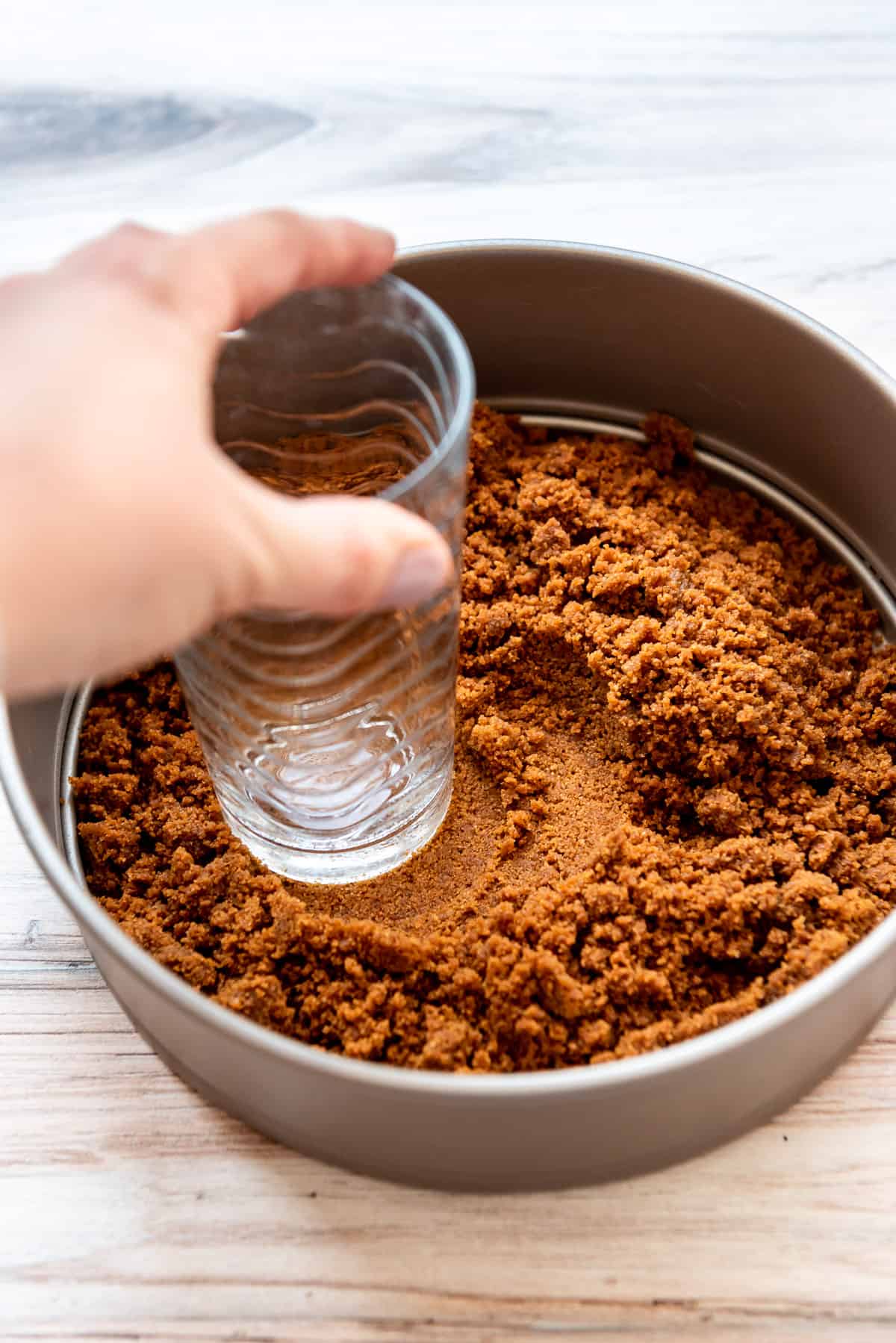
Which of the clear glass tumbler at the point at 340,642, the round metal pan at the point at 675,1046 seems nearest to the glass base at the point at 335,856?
the clear glass tumbler at the point at 340,642

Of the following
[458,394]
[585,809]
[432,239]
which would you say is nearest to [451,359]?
[458,394]

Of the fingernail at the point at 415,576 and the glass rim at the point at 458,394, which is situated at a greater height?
the glass rim at the point at 458,394

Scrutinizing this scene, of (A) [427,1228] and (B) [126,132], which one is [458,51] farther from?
(A) [427,1228]

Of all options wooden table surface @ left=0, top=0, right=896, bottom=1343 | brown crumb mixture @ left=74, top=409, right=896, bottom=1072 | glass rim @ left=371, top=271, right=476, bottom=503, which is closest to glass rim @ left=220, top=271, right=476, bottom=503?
glass rim @ left=371, top=271, right=476, bottom=503

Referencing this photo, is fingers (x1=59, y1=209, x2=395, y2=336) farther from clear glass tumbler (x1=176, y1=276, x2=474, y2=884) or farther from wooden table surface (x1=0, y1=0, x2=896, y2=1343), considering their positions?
wooden table surface (x1=0, y1=0, x2=896, y2=1343)

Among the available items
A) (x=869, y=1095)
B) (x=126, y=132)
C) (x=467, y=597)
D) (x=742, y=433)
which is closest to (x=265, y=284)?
(x=467, y=597)

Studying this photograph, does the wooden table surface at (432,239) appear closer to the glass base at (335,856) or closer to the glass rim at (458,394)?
the glass base at (335,856)

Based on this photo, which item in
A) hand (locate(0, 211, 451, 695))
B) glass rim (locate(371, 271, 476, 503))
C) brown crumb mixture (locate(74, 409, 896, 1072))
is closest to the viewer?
hand (locate(0, 211, 451, 695))
